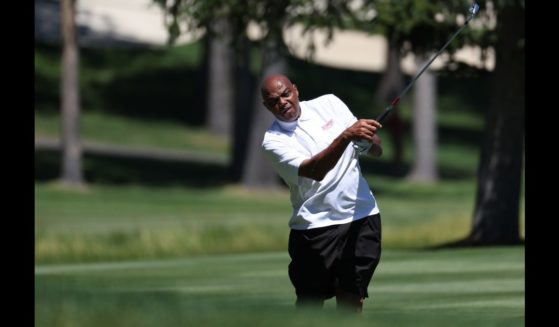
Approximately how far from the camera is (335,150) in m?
9.70

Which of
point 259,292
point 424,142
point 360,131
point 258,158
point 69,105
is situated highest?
point 360,131

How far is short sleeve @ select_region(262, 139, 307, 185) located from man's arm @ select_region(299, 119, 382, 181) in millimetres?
58

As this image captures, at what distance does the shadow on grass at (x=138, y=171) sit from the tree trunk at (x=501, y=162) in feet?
50.5

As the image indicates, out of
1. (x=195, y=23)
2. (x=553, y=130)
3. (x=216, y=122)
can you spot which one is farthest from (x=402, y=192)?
(x=553, y=130)

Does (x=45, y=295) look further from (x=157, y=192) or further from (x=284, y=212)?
(x=157, y=192)

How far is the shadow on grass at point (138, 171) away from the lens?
36.7 m

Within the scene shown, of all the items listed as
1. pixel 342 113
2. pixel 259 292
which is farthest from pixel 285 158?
pixel 259 292

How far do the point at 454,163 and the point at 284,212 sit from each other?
1606 centimetres

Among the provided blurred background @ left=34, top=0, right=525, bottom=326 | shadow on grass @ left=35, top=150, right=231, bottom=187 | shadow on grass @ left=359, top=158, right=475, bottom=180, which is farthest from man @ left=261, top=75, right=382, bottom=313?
shadow on grass @ left=359, top=158, right=475, bottom=180

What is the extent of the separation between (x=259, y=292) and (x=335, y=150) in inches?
213

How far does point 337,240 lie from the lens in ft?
33.6

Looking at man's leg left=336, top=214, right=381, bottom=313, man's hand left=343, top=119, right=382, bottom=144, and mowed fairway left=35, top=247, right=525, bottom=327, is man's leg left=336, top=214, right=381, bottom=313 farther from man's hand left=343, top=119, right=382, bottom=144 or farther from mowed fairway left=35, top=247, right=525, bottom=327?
man's hand left=343, top=119, right=382, bottom=144

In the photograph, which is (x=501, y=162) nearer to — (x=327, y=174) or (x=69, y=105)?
(x=327, y=174)

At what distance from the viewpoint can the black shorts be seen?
33.6 ft
